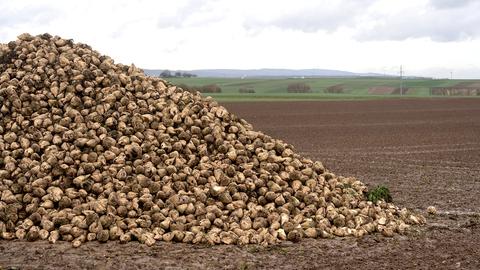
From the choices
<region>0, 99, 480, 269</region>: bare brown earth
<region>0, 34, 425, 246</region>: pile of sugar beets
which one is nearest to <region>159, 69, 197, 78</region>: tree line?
<region>0, 99, 480, 269</region>: bare brown earth

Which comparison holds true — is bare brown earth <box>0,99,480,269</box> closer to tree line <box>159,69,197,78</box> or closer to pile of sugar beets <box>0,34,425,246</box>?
pile of sugar beets <box>0,34,425,246</box>

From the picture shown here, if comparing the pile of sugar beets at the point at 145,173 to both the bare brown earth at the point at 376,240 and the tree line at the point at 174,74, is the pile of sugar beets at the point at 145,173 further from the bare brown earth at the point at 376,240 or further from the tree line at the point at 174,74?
the tree line at the point at 174,74

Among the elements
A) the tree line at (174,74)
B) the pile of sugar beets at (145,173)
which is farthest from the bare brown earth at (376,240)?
the tree line at (174,74)

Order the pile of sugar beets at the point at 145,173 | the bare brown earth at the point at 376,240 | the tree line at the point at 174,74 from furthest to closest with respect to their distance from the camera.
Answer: the tree line at the point at 174,74, the pile of sugar beets at the point at 145,173, the bare brown earth at the point at 376,240

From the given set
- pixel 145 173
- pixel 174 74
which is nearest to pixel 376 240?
pixel 145 173

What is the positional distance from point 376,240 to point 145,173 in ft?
10.2

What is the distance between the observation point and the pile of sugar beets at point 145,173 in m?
8.47

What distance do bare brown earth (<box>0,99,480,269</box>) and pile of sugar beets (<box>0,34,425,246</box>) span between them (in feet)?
0.93

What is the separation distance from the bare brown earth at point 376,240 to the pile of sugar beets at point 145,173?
28 centimetres

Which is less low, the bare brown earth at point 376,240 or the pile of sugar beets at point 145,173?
the pile of sugar beets at point 145,173

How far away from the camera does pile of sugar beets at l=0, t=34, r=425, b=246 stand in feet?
27.8

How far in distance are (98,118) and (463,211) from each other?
5912mm

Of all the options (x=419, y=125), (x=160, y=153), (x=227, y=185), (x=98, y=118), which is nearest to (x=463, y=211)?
(x=227, y=185)

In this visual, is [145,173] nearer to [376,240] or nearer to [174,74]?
[376,240]
